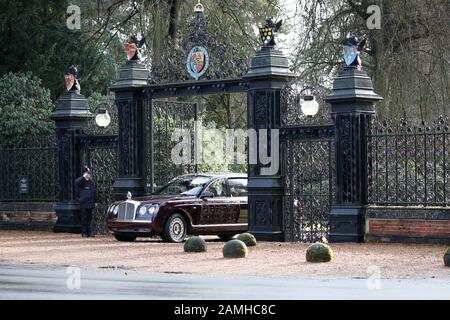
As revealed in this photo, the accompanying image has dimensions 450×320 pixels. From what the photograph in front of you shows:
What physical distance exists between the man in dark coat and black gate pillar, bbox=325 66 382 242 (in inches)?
250

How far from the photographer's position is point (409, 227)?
2248 centimetres

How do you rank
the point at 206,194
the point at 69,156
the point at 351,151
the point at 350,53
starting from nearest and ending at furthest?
the point at 351,151, the point at 350,53, the point at 206,194, the point at 69,156

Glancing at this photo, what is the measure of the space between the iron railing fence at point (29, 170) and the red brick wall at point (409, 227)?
9738 mm

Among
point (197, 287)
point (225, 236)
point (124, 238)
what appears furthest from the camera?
point (225, 236)

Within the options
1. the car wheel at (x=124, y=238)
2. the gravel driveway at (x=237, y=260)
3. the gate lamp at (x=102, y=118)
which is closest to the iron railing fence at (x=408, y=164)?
the gravel driveway at (x=237, y=260)

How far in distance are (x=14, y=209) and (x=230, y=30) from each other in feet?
34.6

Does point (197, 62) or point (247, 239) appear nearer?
point (247, 239)

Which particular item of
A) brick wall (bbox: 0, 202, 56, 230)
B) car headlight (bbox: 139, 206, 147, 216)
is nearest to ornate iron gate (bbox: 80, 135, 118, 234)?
brick wall (bbox: 0, 202, 56, 230)

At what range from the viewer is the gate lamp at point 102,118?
1139 inches

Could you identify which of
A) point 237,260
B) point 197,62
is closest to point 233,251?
point 237,260

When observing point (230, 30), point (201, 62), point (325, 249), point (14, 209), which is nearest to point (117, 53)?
point (230, 30)

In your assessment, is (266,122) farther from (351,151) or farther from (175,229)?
(175,229)

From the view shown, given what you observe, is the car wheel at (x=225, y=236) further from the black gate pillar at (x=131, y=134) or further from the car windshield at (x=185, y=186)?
the black gate pillar at (x=131, y=134)

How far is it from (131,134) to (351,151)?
20.2 feet
